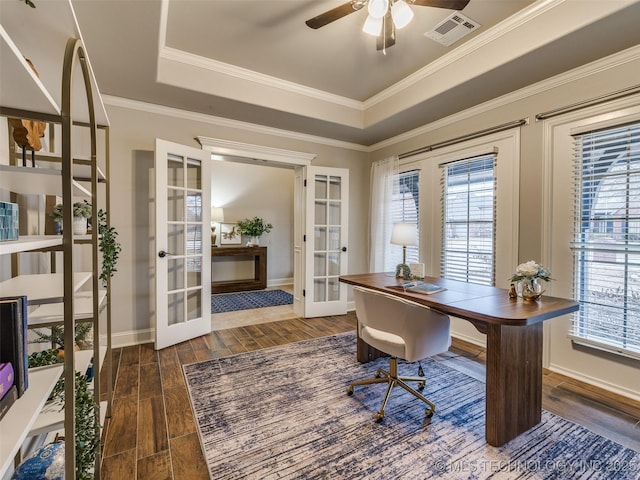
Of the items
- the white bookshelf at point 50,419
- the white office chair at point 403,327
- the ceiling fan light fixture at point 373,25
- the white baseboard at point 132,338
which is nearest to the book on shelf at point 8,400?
the white bookshelf at point 50,419

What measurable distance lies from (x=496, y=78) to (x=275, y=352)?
3134 mm

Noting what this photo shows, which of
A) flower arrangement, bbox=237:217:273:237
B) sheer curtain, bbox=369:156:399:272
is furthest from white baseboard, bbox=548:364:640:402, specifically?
flower arrangement, bbox=237:217:273:237

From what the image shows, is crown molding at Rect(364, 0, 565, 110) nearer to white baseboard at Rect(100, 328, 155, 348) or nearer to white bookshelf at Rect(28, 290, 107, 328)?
white bookshelf at Rect(28, 290, 107, 328)

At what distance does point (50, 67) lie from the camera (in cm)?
133

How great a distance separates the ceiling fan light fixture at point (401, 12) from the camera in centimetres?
177

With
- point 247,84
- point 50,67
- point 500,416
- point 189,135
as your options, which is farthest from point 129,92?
point 500,416

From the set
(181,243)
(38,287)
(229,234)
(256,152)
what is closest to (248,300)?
(229,234)

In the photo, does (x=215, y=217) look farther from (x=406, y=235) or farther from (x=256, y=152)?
(x=406, y=235)

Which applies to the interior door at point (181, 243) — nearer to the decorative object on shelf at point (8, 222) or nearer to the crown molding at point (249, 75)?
the crown molding at point (249, 75)

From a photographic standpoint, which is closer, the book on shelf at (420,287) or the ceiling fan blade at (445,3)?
the ceiling fan blade at (445,3)

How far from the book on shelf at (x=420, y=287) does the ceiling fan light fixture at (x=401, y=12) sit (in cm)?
174

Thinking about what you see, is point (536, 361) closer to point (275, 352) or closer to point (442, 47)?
point (275, 352)

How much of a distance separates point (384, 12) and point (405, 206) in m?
2.52

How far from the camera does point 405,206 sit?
399 cm
